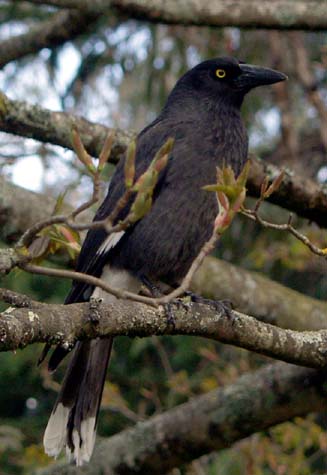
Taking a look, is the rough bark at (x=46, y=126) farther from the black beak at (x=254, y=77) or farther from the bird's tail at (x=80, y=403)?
the bird's tail at (x=80, y=403)

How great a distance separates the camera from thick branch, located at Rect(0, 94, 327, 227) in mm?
3975

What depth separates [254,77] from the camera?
4250mm

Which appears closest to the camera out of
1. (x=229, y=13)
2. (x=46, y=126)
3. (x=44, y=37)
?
(x=46, y=126)

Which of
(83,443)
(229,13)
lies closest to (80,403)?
(83,443)

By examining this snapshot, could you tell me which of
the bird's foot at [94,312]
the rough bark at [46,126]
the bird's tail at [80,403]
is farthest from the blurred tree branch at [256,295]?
the bird's foot at [94,312]

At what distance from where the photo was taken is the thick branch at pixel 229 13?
4305mm

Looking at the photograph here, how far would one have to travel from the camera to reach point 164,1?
432 centimetres

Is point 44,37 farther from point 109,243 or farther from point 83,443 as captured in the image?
point 83,443

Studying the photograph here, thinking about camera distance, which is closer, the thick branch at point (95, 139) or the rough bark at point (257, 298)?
the thick branch at point (95, 139)

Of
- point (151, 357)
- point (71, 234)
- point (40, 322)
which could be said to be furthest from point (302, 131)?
point (40, 322)

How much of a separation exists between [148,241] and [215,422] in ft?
2.79

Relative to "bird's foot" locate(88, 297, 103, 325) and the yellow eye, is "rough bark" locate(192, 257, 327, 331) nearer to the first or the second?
the yellow eye

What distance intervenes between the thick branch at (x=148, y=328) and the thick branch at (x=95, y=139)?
1.06 meters

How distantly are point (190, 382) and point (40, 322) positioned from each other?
3.41 metres
